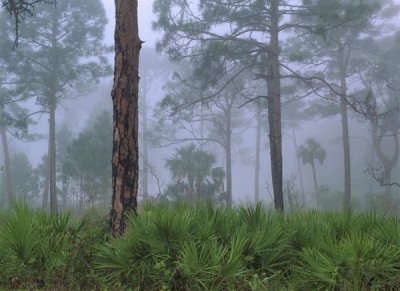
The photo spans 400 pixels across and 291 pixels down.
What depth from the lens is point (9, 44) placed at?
28531 mm

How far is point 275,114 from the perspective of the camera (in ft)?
57.1

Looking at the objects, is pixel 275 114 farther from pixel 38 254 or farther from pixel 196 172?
pixel 38 254

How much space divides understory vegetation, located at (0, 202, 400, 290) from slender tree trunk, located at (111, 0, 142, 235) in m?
0.72

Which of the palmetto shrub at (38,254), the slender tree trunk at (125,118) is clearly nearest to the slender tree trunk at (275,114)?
the slender tree trunk at (125,118)

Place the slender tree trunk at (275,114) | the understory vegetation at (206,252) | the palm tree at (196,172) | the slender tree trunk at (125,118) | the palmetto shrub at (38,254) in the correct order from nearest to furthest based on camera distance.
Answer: the understory vegetation at (206,252) → the palmetto shrub at (38,254) → the slender tree trunk at (125,118) → the slender tree trunk at (275,114) → the palm tree at (196,172)

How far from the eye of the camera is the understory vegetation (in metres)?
5.16

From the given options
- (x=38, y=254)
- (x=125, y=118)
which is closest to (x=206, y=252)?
(x=38, y=254)

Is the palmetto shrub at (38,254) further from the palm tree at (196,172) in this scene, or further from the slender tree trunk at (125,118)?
the palm tree at (196,172)

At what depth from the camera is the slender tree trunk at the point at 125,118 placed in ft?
24.7

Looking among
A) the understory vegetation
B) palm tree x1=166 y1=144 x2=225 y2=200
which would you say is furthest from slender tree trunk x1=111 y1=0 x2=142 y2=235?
palm tree x1=166 y1=144 x2=225 y2=200

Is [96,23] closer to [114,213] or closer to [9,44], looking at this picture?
[9,44]

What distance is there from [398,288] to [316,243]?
109 cm

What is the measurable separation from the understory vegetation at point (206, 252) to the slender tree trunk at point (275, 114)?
8.17m

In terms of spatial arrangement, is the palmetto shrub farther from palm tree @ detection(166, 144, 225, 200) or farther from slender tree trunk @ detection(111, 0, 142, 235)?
palm tree @ detection(166, 144, 225, 200)
